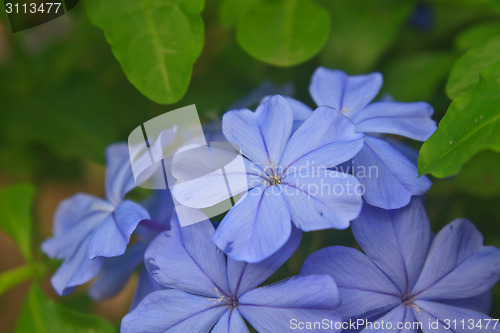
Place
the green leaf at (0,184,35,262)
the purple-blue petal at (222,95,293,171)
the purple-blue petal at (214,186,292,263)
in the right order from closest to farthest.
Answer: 1. the purple-blue petal at (214,186,292,263)
2. the purple-blue petal at (222,95,293,171)
3. the green leaf at (0,184,35,262)

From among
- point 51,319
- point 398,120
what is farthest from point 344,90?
point 51,319

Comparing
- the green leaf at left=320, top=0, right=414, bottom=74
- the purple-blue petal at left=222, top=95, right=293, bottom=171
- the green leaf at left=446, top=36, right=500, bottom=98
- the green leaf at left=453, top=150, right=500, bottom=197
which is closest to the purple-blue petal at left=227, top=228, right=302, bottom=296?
the purple-blue petal at left=222, top=95, right=293, bottom=171

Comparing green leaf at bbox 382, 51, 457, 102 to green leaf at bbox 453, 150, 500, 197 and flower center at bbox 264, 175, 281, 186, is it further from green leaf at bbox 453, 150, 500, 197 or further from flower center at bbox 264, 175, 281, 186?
flower center at bbox 264, 175, 281, 186

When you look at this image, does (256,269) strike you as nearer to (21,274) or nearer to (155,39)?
(155,39)

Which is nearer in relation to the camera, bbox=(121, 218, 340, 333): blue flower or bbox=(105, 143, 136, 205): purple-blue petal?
bbox=(121, 218, 340, 333): blue flower

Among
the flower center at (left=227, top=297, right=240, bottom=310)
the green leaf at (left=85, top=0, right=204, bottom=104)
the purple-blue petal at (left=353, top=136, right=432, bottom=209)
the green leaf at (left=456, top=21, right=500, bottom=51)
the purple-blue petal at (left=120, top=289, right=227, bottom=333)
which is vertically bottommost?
the flower center at (left=227, top=297, right=240, bottom=310)

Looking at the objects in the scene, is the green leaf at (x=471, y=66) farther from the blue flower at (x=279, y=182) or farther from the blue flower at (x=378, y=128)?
the blue flower at (x=279, y=182)

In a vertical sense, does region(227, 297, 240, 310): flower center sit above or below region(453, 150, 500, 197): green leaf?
above
